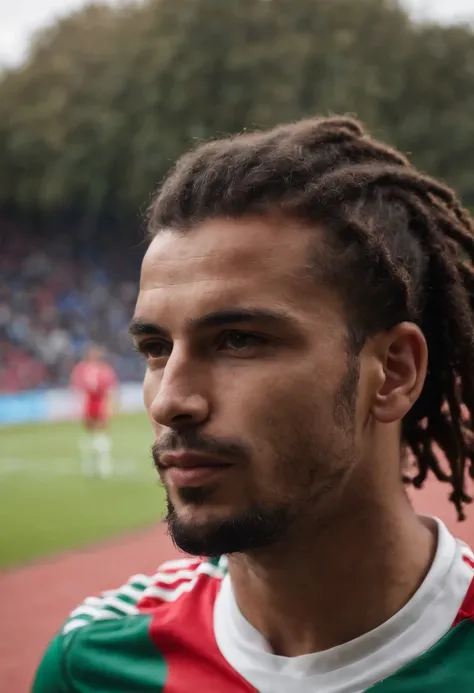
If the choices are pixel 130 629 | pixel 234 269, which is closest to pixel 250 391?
pixel 234 269

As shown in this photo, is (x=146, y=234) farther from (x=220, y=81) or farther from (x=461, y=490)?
(x=220, y=81)

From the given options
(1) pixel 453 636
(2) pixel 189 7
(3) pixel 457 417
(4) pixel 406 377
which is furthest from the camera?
(2) pixel 189 7

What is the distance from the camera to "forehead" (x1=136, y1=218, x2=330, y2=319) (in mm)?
1638

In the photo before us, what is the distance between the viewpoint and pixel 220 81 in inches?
985

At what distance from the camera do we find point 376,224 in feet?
5.92

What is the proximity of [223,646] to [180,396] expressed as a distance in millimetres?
635

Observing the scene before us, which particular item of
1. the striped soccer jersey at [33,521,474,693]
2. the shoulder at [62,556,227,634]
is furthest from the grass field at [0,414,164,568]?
the striped soccer jersey at [33,521,474,693]

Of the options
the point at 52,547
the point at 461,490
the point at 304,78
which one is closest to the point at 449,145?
the point at 304,78

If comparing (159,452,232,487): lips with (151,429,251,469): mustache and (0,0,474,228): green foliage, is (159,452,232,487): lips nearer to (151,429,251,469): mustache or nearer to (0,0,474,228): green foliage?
(151,429,251,469): mustache

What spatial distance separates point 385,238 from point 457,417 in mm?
540

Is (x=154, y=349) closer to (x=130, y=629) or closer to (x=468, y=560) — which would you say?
(x=130, y=629)

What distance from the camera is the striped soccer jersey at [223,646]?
5.39 ft

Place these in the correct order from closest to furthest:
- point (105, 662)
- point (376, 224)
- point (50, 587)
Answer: point (376, 224) → point (105, 662) → point (50, 587)

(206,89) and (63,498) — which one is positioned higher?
(206,89)
